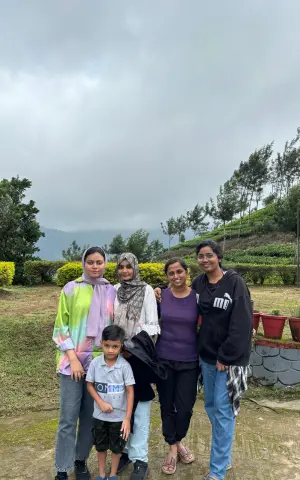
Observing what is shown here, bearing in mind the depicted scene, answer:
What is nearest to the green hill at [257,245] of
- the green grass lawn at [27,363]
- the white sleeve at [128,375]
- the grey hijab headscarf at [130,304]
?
the green grass lawn at [27,363]

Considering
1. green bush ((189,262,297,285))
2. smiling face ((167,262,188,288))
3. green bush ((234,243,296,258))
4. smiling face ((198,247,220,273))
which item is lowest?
smiling face ((167,262,188,288))

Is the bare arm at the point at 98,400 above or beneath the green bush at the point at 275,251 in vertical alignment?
beneath

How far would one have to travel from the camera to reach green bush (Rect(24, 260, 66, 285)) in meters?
13.2

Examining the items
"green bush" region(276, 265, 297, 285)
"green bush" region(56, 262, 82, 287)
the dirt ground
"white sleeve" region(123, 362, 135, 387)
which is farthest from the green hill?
"white sleeve" region(123, 362, 135, 387)

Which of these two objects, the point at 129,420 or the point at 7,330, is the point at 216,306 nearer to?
the point at 129,420

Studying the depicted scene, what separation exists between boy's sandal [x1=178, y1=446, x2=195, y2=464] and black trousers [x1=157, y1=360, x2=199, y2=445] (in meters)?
0.17

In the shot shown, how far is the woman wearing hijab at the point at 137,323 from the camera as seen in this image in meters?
2.40

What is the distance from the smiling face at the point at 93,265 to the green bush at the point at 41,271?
11057 millimetres

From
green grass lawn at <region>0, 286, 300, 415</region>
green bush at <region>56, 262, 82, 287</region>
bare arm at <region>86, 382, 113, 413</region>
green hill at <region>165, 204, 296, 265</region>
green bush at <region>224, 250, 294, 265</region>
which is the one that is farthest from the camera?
green hill at <region>165, 204, 296, 265</region>

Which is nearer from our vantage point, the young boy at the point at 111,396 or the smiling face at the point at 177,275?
the young boy at the point at 111,396

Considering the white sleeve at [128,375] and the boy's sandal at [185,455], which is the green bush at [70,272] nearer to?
the boy's sandal at [185,455]

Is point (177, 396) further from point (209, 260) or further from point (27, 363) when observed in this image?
point (27, 363)

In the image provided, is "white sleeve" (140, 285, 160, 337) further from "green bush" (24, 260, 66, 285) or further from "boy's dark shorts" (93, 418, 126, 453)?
"green bush" (24, 260, 66, 285)

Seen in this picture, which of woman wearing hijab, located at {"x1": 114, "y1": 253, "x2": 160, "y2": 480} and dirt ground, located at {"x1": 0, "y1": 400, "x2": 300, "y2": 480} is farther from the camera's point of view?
dirt ground, located at {"x1": 0, "y1": 400, "x2": 300, "y2": 480}
